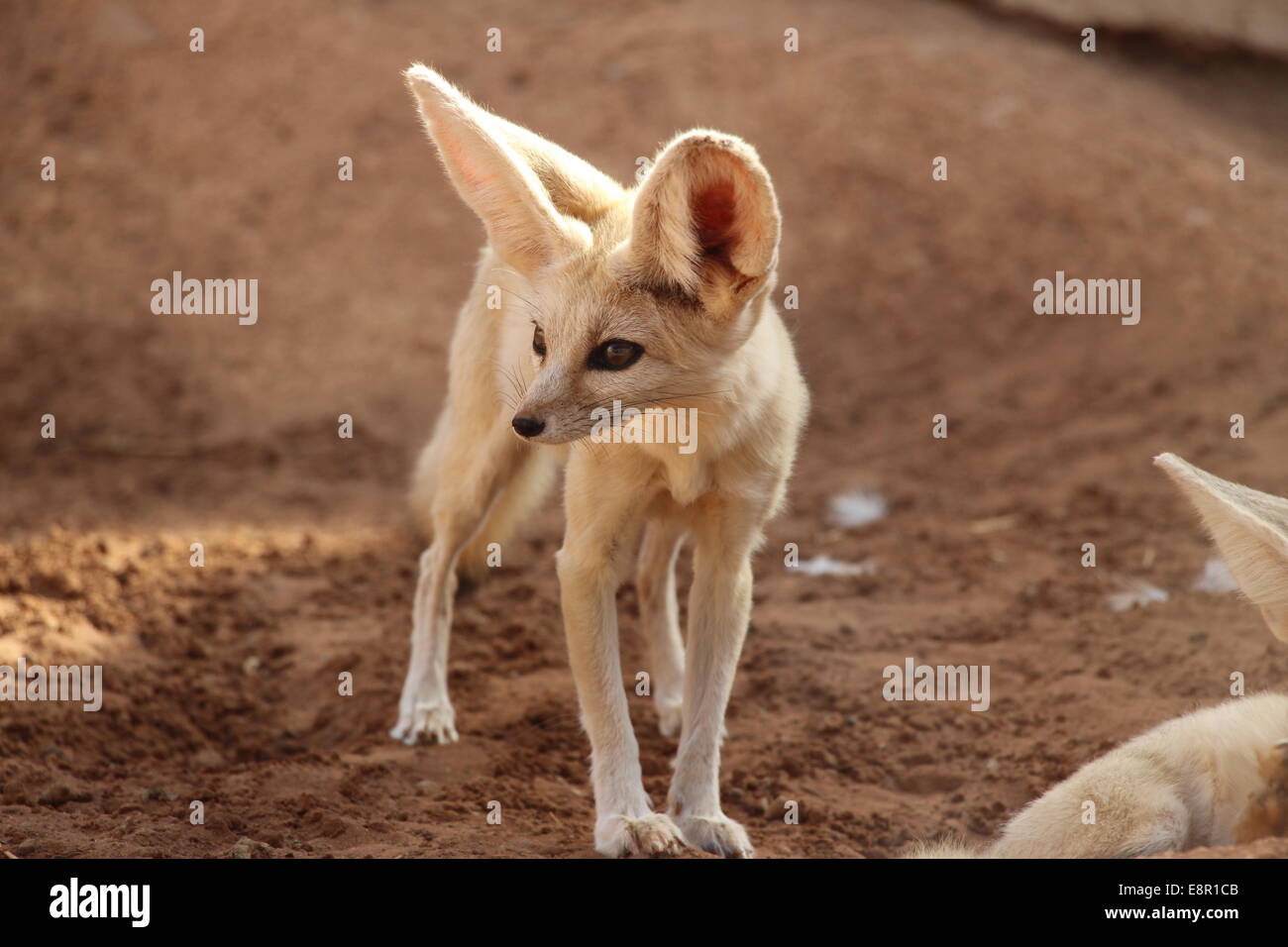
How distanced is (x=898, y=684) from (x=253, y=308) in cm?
550

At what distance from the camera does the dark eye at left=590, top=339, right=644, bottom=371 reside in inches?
128

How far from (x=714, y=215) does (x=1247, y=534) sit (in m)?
1.41

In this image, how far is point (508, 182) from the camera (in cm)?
338

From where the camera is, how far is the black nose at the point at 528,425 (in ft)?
10.3

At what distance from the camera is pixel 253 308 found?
866 centimetres

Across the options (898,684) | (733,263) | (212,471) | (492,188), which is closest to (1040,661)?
(898,684)

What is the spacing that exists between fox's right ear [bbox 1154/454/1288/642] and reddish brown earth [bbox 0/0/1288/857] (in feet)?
4.28

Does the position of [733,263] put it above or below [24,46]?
below

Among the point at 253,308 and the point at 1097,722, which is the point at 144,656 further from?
the point at 253,308
